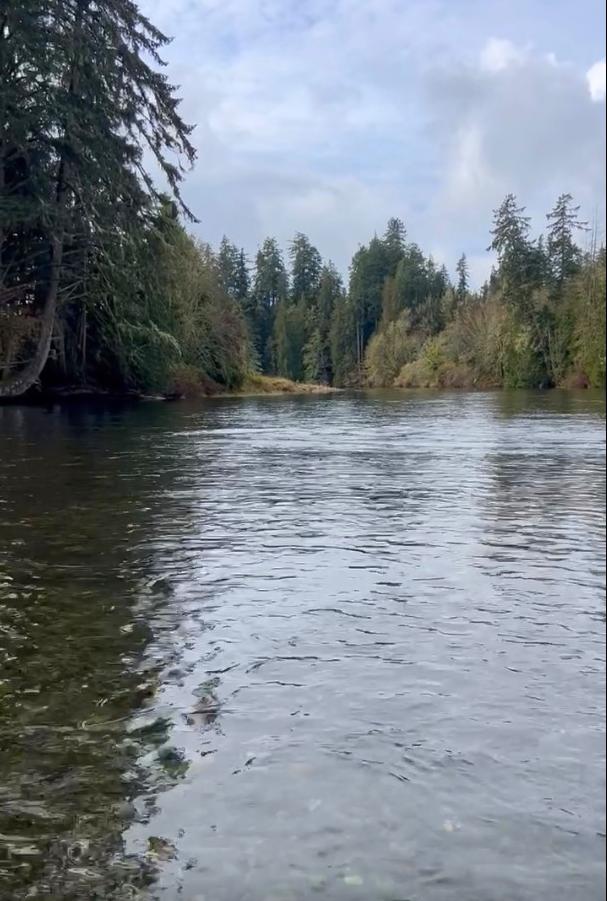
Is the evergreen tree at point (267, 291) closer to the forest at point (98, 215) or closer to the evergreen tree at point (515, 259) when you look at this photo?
the evergreen tree at point (515, 259)

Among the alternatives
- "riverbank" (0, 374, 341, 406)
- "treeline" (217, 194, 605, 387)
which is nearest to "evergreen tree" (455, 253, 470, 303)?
"treeline" (217, 194, 605, 387)

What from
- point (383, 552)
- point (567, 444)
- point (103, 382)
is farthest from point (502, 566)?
point (103, 382)

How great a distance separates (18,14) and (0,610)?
647 inches

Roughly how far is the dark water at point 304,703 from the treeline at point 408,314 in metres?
36.7

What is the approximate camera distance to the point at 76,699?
4.47 metres

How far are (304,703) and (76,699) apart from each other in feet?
4.00

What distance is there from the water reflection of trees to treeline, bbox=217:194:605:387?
36812mm

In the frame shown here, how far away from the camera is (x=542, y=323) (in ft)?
167

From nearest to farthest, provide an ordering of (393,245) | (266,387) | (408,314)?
1. (266,387)
2. (408,314)
3. (393,245)

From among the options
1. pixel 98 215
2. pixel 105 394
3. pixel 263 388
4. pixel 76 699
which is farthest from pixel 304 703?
pixel 263 388

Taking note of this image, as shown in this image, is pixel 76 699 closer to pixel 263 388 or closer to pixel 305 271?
pixel 263 388

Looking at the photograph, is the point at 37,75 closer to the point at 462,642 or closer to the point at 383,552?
the point at 383,552

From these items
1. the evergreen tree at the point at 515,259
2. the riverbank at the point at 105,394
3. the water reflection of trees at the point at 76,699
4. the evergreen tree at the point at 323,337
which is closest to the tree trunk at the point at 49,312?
the water reflection of trees at the point at 76,699

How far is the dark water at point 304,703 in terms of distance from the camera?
2.97 metres
